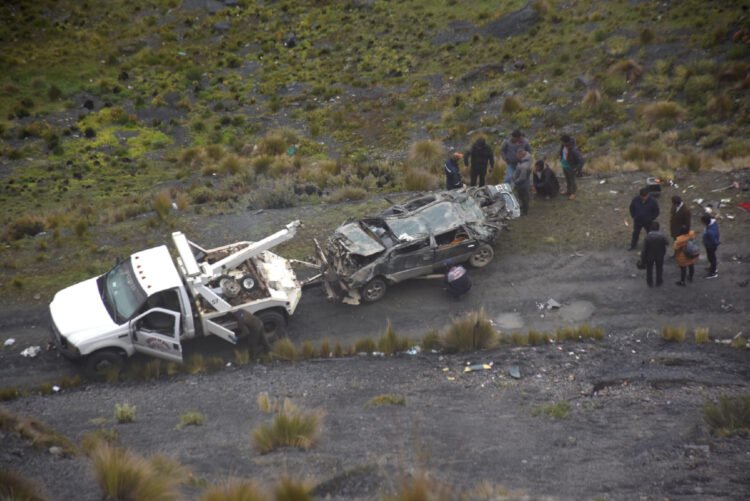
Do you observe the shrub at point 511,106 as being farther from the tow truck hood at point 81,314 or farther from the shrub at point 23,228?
the tow truck hood at point 81,314

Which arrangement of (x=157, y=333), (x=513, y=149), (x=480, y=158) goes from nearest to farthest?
(x=157, y=333), (x=513, y=149), (x=480, y=158)

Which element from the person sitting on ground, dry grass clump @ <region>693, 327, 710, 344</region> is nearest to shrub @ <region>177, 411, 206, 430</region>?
the person sitting on ground

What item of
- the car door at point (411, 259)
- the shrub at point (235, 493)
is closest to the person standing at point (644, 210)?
the car door at point (411, 259)

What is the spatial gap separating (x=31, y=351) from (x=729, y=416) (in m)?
11.8

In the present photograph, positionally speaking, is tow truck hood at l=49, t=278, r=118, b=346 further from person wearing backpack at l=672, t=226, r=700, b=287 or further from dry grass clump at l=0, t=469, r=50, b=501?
person wearing backpack at l=672, t=226, r=700, b=287

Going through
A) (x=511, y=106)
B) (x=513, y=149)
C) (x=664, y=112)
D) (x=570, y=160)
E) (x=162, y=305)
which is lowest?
(x=162, y=305)

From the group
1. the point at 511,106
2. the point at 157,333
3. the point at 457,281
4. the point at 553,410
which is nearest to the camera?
the point at 553,410

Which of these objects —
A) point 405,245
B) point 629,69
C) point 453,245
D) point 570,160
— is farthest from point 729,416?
point 629,69

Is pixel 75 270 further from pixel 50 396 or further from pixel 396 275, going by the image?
pixel 396 275

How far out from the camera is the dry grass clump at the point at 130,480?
8406 millimetres

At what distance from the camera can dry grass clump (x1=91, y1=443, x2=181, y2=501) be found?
8.41 metres

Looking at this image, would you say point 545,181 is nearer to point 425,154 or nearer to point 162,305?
point 425,154

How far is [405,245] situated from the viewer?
14.5m

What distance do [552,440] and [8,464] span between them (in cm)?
740
